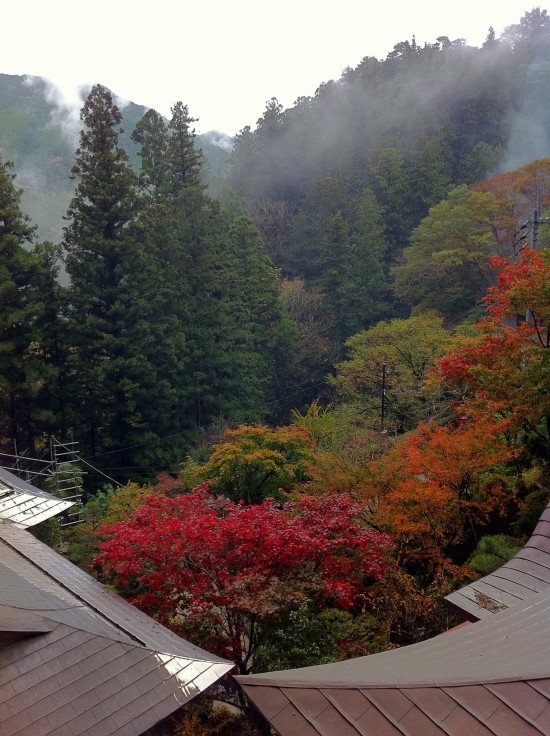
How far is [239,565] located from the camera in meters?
9.78

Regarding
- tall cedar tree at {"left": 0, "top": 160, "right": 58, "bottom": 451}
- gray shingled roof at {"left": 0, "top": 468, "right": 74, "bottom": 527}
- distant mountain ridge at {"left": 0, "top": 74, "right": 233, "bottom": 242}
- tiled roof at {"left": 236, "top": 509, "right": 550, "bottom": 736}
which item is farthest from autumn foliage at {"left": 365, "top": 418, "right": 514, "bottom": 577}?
distant mountain ridge at {"left": 0, "top": 74, "right": 233, "bottom": 242}

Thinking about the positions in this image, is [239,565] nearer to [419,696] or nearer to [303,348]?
[419,696]

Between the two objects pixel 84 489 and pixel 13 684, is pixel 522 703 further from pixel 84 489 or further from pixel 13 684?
pixel 84 489

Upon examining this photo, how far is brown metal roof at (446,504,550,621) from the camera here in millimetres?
7605

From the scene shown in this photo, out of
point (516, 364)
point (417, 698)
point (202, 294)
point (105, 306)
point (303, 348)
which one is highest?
point (202, 294)

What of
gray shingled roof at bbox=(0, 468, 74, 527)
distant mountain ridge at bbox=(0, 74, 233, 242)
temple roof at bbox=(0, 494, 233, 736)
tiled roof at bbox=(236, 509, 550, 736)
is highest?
distant mountain ridge at bbox=(0, 74, 233, 242)

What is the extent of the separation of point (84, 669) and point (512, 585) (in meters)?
5.15


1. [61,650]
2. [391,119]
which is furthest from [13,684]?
[391,119]

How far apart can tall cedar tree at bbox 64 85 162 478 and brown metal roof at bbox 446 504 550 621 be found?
57.8ft

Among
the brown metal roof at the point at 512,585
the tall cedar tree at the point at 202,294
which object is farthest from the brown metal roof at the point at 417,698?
the tall cedar tree at the point at 202,294

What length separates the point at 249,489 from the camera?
18.1 m

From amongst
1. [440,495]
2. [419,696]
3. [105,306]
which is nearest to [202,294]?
[105,306]

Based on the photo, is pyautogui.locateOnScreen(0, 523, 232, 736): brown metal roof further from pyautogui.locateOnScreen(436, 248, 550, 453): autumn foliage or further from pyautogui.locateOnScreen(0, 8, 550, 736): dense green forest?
pyautogui.locateOnScreen(436, 248, 550, 453): autumn foliage

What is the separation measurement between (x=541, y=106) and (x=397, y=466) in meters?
48.5
